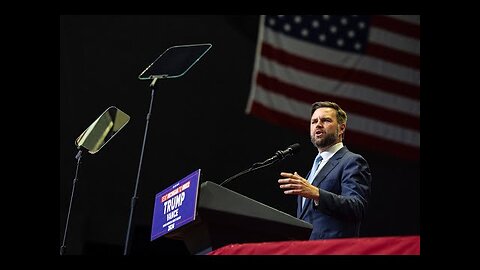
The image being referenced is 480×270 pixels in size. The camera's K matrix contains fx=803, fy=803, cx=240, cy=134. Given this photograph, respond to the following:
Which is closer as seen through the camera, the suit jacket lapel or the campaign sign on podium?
the campaign sign on podium

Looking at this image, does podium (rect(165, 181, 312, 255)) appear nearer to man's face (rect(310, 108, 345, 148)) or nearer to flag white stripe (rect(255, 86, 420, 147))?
man's face (rect(310, 108, 345, 148))

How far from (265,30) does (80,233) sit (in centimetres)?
265

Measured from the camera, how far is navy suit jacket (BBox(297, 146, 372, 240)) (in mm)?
3350

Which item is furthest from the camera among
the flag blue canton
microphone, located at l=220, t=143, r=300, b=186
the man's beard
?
the flag blue canton

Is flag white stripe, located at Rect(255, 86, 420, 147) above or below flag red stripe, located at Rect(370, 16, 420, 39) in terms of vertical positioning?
below

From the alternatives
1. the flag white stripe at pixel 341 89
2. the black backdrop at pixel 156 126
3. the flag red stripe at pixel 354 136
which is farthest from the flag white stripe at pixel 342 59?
the flag red stripe at pixel 354 136

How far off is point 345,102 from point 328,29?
29.0 inches

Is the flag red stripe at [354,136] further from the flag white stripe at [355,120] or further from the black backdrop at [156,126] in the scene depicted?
the black backdrop at [156,126]

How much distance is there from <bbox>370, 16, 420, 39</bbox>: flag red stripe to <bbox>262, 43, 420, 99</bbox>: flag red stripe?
1.71 feet

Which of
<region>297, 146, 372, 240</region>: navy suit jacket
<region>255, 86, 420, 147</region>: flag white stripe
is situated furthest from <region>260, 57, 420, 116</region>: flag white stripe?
<region>297, 146, 372, 240</region>: navy suit jacket

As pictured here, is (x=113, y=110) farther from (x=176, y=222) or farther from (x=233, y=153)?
(x=233, y=153)

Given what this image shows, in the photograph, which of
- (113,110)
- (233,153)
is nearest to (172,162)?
(233,153)

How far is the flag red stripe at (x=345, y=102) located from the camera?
25.3ft

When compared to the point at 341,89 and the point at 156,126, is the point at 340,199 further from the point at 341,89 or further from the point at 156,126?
the point at 156,126
